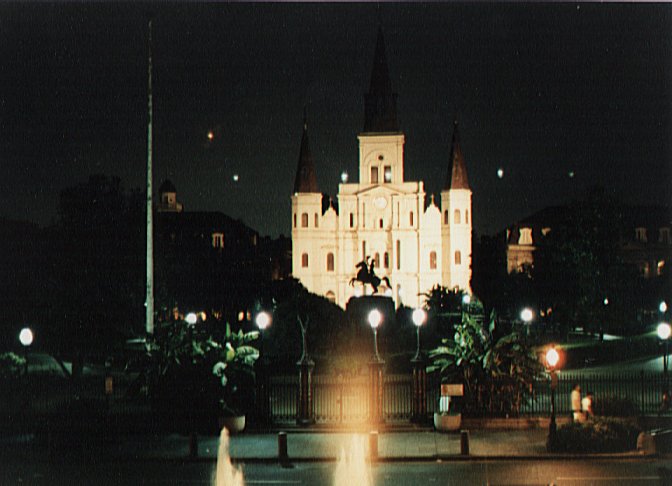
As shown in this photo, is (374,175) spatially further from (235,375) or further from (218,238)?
(235,375)

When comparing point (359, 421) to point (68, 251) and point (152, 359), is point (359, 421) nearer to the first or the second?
point (152, 359)

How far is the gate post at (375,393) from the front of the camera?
2088cm

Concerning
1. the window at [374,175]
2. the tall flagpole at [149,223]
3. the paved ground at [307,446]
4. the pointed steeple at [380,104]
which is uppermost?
the pointed steeple at [380,104]

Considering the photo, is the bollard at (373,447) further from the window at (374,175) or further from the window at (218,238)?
the window at (374,175)

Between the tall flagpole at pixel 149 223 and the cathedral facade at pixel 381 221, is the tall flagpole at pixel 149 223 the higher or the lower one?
the lower one

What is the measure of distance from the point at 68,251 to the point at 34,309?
5724 millimetres

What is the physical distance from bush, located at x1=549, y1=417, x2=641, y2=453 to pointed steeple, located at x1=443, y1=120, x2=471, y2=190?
83964 mm

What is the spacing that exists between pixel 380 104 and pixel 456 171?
11.2 metres

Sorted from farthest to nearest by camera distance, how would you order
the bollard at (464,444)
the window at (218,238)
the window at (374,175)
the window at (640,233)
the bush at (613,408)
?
the window at (374,175)
the window at (218,238)
the window at (640,233)
the bush at (613,408)
the bollard at (464,444)

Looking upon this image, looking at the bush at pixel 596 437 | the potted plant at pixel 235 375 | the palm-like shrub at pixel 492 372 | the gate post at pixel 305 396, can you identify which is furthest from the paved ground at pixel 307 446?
the potted plant at pixel 235 375

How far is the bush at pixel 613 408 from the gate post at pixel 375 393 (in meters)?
4.66

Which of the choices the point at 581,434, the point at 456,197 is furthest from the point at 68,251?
the point at 456,197

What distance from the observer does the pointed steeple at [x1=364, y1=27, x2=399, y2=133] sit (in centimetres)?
A: 10300

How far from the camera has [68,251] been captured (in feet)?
127
